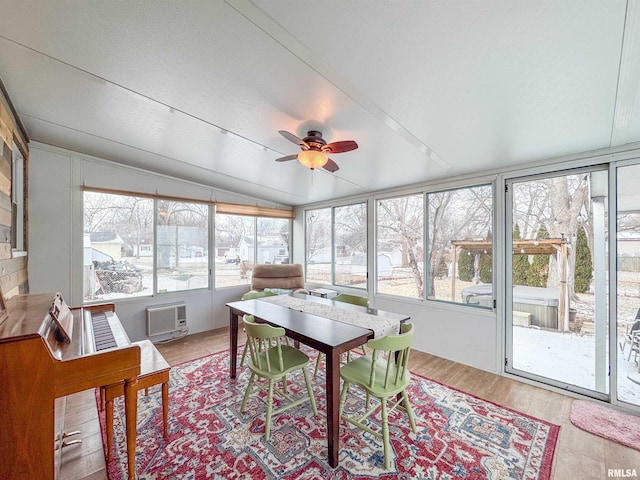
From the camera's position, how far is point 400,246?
13.2 ft

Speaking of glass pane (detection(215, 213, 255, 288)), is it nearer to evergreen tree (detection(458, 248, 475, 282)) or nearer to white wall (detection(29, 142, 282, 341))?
white wall (detection(29, 142, 282, 341))

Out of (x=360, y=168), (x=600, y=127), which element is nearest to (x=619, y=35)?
(x=600, y=127)

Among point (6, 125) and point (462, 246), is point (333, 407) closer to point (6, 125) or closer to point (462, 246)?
point (462, 246)

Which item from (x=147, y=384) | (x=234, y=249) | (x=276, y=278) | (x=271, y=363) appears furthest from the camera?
(x=234, y=249)

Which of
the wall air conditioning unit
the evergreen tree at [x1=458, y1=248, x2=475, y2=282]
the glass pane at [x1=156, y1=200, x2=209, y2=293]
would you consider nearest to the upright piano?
the wall air conditioning unit

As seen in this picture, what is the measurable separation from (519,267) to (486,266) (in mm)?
312

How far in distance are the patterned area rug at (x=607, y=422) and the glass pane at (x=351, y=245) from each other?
2688 millimetres

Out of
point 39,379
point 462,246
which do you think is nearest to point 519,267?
point 462,246

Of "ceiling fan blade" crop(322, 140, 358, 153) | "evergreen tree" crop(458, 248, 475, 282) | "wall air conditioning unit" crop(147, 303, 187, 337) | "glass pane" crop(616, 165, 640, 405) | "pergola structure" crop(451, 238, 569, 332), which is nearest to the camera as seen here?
"ceiling fan blade" crop(322, 140, 358, 153)

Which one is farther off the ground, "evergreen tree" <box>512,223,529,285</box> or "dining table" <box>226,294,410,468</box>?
"evergreen tree" <box>512,223,529,285</box>

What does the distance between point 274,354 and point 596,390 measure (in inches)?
118

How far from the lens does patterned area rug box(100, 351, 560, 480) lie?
5.52 ft

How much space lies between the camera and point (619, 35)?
4.04 feet

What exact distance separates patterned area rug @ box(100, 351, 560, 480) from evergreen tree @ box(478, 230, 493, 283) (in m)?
1.32
